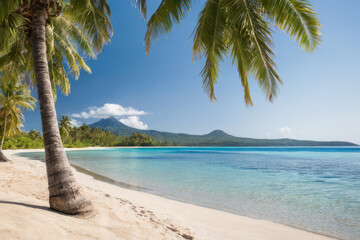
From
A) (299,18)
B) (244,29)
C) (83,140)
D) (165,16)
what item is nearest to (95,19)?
(165,16)

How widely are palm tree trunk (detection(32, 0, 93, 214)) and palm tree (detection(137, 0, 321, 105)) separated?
7.63 ft

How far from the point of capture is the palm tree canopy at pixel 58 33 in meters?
4.16

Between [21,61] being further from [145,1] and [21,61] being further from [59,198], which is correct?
[59,198]

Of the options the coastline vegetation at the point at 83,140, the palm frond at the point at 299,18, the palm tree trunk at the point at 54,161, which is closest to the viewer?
the palm tree trunk at the point at 54,161

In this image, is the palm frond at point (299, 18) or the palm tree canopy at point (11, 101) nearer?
the palm frond at point (299, 18)

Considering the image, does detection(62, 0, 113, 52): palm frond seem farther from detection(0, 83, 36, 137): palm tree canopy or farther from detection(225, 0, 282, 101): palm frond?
detection(0, 83, 36, 137): palm tree canopy

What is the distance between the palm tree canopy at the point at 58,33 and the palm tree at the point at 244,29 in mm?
1237

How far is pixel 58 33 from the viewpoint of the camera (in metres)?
8.09

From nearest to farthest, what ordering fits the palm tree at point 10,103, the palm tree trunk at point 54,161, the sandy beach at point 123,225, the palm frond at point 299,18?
the sandy beach at point 123,225, the palm tree trunk at point 54,161, the palm frond at point 299,18, the palm tree at point 10,103

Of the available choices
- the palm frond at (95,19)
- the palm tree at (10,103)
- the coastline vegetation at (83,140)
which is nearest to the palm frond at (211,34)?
the palm frond at (95,19)

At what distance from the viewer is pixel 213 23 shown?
4398 millimetres

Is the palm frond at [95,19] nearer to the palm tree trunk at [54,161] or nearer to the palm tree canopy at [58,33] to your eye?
the palm tree canopy at [58,33]

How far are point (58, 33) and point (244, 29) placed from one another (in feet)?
25.1

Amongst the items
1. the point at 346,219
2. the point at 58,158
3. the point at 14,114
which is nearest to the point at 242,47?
the point at 58,158
